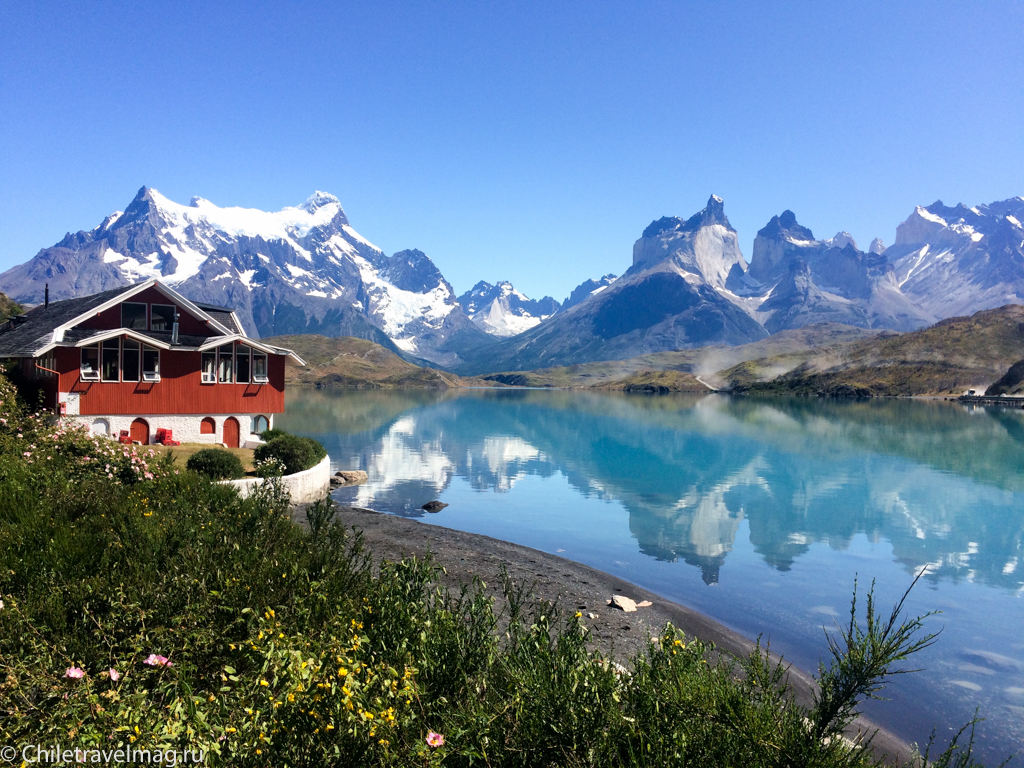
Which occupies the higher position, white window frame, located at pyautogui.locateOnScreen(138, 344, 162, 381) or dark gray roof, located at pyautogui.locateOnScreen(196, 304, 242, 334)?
dark gray roof, located at pyautogui.locateOnScreen(196, 304, 242, 334)

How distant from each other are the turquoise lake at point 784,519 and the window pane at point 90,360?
1741 cm

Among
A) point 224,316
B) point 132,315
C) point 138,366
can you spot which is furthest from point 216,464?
point 224,316

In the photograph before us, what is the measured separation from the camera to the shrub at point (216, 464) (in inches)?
1132

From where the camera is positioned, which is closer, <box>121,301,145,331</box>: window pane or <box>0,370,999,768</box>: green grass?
<box>0,370,999,768</box>: green grass

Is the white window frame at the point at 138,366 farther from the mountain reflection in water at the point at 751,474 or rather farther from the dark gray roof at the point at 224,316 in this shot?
the mountain reflection in water at the point at 751,474

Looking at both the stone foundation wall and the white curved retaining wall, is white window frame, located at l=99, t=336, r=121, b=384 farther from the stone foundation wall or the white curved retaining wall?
the white curved retaining wall

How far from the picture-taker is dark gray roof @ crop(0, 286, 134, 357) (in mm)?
37406

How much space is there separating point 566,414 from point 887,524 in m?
100

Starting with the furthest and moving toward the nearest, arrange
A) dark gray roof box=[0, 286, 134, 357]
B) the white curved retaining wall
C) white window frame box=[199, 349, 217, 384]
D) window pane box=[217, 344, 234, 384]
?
window pane box=[217, 344, 234, 384] < white window frame box=[199, 349, 217, 384] < dark gray roof box=[0, 286, 134, 357] < the white curved retaining wall

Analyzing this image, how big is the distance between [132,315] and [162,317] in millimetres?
1811

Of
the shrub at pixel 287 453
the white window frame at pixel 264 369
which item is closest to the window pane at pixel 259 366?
the white window frame at pixel 264 369

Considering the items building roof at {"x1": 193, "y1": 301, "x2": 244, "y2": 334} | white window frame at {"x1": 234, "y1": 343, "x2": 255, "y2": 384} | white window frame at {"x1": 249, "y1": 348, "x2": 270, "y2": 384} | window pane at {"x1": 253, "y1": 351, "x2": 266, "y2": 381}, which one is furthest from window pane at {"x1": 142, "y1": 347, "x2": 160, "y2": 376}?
building roof at {"x1": 193, "y1": 301, "x2": 244, "y2": 334}

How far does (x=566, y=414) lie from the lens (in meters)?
138

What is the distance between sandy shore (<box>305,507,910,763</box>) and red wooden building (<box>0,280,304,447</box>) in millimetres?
16488
